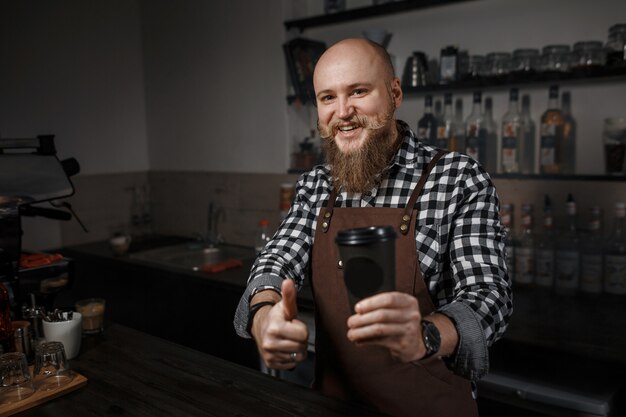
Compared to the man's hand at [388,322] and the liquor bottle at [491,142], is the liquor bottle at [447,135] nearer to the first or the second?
the liquor bottle at [491,142]

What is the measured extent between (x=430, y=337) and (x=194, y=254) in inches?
105

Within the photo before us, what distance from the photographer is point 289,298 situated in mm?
889

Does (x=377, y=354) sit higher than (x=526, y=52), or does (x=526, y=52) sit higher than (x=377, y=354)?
(x=526, y=52)

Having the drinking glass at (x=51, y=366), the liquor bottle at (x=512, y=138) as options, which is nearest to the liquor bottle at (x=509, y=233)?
the liquor bottle at (x=512, y=138)

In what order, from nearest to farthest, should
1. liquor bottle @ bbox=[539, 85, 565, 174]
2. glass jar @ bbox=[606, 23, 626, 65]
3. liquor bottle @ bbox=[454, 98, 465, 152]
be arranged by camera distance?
glass jar @ bbox=[606, 23, 626, 65], liquor bottle @ bbox=[539, 85, 565, 174], liquor bottle @ bbox=[454, 98, 465, 152]

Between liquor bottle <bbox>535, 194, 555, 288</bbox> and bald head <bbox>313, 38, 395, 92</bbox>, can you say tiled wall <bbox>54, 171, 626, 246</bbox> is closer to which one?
liquor bottle <bbox>535, 194, 555, 288</bbox>

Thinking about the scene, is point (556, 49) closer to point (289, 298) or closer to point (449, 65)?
point (449, 65)

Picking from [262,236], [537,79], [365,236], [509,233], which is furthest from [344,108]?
[262,236]

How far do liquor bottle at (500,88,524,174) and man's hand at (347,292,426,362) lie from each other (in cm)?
170

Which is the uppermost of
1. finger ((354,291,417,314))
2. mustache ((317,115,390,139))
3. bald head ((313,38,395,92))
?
bald head ((313,38,395,92))

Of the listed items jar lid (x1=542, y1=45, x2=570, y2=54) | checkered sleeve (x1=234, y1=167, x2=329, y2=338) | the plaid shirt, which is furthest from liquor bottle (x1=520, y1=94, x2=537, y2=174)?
checkered sleeve (x1=234, y1=167, x2=329, y2=338)

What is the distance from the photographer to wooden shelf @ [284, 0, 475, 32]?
2568 mm

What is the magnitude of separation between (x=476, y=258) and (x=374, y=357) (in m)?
0.36

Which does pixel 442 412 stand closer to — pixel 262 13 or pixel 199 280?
pixel 199 280
